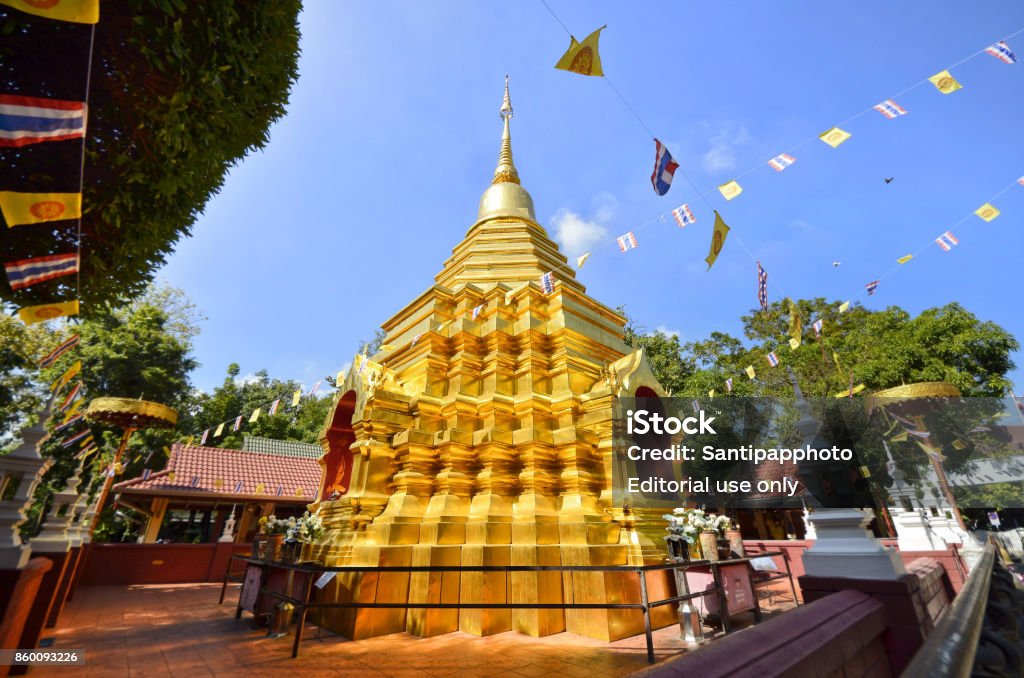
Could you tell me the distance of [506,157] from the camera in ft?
45.3

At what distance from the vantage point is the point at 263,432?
26422 millimetres

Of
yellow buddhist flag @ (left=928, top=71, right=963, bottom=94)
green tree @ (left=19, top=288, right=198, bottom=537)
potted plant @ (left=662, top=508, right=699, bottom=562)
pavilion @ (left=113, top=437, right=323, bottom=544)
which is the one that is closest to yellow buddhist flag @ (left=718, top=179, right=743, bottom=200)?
yellow buddhist flag @ (left=928, top=71, right=963, bottom=94)

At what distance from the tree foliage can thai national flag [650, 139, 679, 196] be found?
4394 millimetres

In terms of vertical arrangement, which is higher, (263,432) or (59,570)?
(263,432)

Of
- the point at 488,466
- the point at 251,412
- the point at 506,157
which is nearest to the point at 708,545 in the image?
the point at 488,466

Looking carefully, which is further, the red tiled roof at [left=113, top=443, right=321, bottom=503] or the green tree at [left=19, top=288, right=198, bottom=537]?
the green tree at [left=19, top=288, right=198, bottom=537]

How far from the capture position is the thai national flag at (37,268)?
13.4ft

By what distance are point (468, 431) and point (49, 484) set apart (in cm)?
1818

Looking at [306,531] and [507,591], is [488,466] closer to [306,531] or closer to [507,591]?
[507,591]

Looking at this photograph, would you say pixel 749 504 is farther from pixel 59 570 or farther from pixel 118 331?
pixel 118 331

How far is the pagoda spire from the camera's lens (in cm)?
1315

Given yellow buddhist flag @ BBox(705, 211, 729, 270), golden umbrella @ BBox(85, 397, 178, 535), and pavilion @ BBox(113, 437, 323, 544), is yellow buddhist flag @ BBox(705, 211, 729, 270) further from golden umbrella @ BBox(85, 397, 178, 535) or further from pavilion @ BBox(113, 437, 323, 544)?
golden umbrella @ BBox(85, 397, 178, 535)

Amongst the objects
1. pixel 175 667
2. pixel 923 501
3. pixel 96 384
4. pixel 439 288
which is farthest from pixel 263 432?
pixel 923 501

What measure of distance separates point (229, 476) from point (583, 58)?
1640cm
